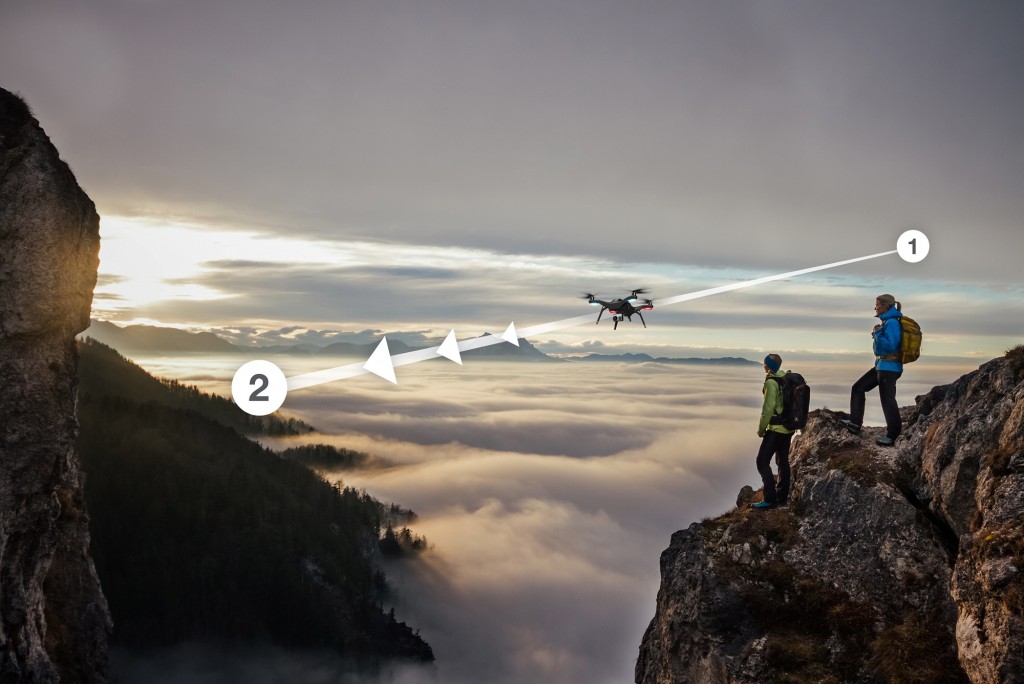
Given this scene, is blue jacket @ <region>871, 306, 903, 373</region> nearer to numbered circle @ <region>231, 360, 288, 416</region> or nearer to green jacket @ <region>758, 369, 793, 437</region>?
green jacket @ <region>758, 369, 793, 437</region>

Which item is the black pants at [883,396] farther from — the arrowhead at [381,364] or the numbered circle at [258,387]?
the numbered circle at [258,387]

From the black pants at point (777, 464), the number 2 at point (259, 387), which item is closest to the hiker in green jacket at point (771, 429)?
the black pants at point (777, 464)

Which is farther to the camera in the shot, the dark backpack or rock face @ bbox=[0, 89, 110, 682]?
rock face @ bbox=[0, 89, 110, 682]

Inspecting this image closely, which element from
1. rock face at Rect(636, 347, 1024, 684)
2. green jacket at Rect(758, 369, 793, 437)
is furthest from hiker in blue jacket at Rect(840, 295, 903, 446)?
green jacket at Rect(758, 369, 793, 437)

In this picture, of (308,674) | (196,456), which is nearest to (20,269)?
(308,674)

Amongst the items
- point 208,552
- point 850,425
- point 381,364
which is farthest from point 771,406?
point 208,552

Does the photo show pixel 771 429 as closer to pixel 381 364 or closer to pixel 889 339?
pixel 889 339
